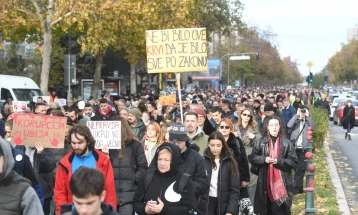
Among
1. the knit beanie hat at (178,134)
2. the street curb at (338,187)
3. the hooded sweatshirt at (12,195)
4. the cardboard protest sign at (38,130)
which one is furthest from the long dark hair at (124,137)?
the street curb at (338,187)

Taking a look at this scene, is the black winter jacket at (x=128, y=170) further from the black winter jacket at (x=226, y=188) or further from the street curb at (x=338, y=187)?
the street curb at (x=338, y=187)

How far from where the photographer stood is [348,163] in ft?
64.0

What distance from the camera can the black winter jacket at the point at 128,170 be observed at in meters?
7.61

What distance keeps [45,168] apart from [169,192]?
2.20 meters

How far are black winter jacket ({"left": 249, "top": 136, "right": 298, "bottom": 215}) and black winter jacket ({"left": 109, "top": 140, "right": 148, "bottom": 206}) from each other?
190 centimetres

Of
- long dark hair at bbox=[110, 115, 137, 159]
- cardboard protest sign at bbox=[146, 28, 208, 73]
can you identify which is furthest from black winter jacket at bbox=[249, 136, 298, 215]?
cardboard protest sign at bbox=[146, 28, 208, 73]

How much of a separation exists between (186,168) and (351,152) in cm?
1659

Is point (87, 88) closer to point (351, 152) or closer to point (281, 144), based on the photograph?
point (351, 152)

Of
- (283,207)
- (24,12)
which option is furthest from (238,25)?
(283,207)

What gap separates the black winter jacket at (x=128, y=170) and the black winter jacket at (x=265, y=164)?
190cm

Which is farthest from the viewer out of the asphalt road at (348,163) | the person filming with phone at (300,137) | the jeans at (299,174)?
the asphalt road at (348,163)

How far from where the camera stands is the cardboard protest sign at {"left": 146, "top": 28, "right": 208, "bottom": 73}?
13.1 metres

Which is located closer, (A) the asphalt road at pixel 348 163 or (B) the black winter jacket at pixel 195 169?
(B) the black winter jacket at pixel 195 169

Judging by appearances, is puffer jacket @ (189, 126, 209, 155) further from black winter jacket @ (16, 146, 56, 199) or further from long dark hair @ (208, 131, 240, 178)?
black winter jacket @ (16, 146, 56, 199)
